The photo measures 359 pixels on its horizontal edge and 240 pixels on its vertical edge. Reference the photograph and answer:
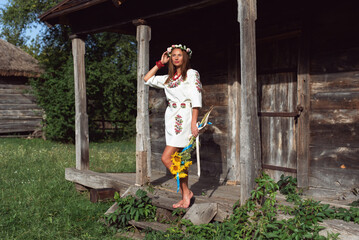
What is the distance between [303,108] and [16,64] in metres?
14.8

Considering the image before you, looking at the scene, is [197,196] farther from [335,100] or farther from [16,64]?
[16,64]

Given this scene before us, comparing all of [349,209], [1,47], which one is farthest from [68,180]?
[1,47]

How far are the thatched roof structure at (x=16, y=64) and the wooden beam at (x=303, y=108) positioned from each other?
46.9 ft

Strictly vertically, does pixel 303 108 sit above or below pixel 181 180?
above

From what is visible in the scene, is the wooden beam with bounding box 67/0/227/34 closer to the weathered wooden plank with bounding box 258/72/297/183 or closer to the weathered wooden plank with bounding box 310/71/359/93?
the weathered wooden plank with bounding box 258/72/297/183

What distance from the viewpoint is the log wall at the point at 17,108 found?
16.8 metres

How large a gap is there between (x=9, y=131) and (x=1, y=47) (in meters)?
3.87

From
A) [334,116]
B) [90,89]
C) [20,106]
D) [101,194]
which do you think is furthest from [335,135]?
[20,106]

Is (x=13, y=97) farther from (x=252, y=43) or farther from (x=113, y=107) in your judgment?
(x=252, y=43)

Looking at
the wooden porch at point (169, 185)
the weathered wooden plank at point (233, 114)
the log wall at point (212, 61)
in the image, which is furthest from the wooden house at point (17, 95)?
the weathered wooden plank at point (233, 114)

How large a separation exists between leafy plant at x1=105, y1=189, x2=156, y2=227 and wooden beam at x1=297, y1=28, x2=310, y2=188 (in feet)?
7.05

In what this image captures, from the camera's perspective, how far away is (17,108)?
17234mm

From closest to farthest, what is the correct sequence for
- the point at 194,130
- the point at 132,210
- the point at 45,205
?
1. the point at 194,130
2. the point at 132,210
3. the point at 45,205

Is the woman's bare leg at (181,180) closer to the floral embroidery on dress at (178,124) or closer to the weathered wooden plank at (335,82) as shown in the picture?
the floral embroidery on dress at (178,124)
